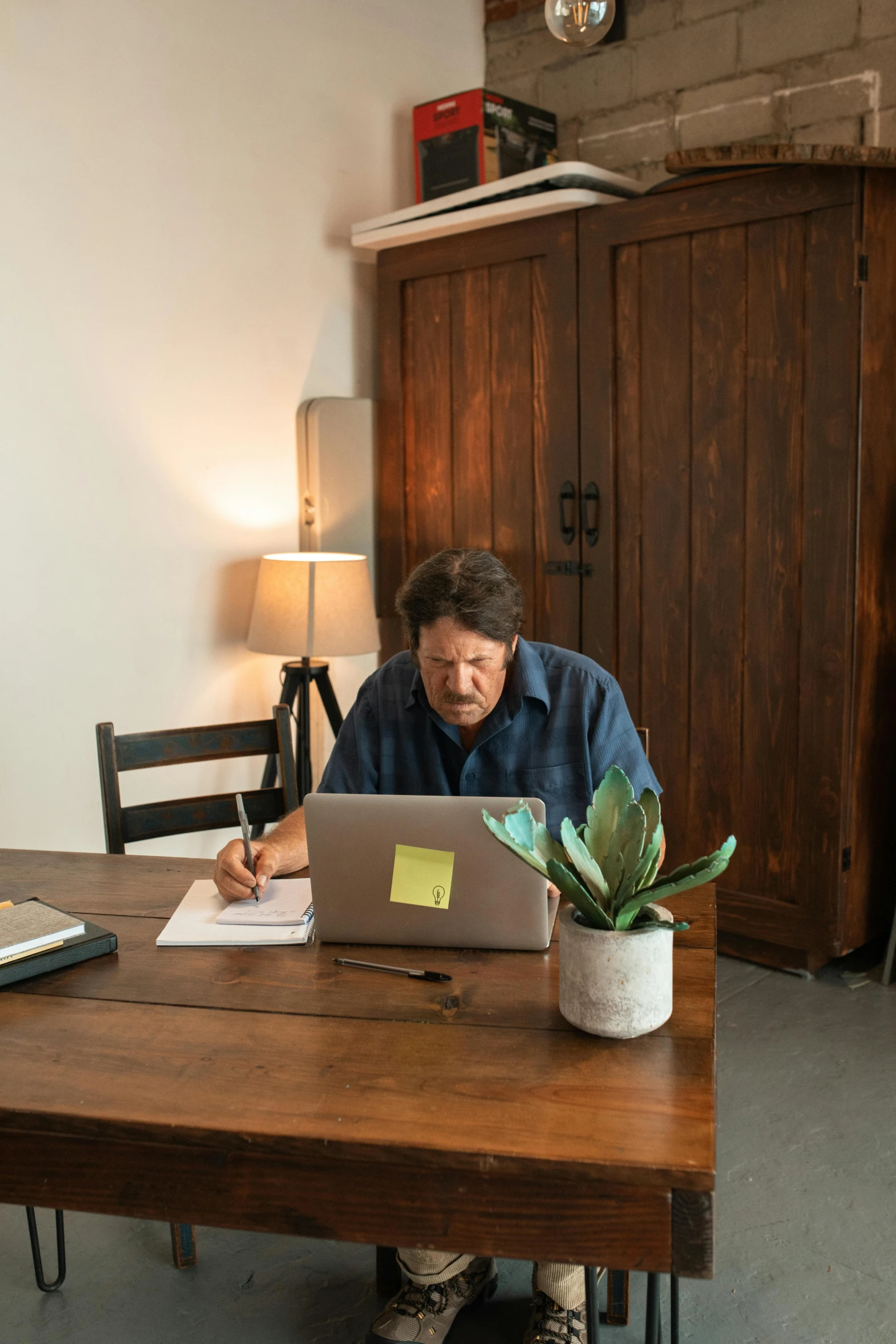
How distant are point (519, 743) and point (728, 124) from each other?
2.40 meters

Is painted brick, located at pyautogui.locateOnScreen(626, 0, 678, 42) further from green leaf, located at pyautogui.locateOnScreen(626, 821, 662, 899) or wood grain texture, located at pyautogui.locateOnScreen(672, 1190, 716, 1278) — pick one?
wood grain texture, located at pyautogui.locateOnScreen(672, 1190, 716, 1278)

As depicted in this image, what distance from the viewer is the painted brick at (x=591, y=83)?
11.8 feet

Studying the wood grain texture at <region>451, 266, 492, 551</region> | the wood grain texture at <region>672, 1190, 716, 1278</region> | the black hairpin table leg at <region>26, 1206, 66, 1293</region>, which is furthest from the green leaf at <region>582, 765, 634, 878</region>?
the wood grain texture at <region>451, 266, 492, 551</region>

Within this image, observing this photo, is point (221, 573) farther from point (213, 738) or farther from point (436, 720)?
point (436, 720)

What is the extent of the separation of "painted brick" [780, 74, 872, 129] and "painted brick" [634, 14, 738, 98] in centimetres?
25

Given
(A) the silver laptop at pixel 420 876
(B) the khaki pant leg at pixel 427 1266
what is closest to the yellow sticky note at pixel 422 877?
(A) the silver laptop at pixel 420 876

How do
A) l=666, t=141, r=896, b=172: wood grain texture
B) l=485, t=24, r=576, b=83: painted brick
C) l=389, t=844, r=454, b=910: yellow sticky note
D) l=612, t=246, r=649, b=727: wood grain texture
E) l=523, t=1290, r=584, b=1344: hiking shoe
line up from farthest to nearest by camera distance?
l=485, t=24, r=576, b=83: painted brick
l=612, t=246, r=649, b=727: wood grain texture
l=666, t=141, r=896, b=172: wood grain texture
l=523, t=1290, r=584, b=1344: hiking shoe
l=389, t=844, r=454, b=910: yellow sticky note

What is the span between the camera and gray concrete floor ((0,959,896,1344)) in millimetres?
1786

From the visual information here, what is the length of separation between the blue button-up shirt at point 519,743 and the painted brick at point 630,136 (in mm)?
2293

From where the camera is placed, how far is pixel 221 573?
3379 mm

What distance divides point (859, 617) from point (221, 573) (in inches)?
71.0

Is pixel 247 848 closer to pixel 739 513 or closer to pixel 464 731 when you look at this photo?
pixel 464 731

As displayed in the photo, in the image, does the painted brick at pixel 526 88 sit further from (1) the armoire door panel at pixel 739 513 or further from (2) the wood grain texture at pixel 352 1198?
(2) the wood grain texture at pixel 352 1198

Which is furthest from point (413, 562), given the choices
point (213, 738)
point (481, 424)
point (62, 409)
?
point (213, 738)
